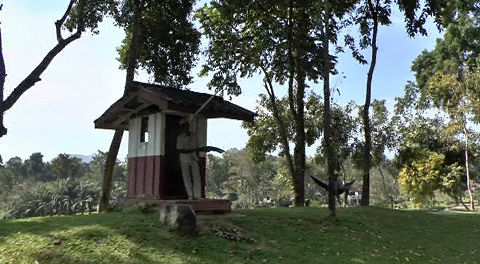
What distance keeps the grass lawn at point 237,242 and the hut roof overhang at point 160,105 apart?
2.58 metres

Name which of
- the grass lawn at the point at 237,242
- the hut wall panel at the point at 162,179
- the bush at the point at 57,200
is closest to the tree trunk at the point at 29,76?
the grass lawn at the point at 237,242

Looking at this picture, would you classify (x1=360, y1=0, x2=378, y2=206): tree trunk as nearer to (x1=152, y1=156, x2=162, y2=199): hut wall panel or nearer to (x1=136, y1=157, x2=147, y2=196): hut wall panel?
(x1=152, y1=156, x2=162, y2=199): hut wall panel

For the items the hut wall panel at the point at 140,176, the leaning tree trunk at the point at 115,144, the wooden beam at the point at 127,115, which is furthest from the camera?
the leaning tree trunk at the point at 115,144

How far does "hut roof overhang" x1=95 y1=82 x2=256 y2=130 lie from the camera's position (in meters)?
9.80

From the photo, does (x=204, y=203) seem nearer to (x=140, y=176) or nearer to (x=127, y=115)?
(x=140, y=176)

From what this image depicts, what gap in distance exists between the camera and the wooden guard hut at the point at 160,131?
9953 mm

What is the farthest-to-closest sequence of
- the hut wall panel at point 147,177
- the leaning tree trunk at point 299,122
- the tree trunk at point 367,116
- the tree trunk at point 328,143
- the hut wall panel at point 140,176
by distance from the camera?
the leaning tree trunk at point 299,122 < the tree trunk at point 367,116 < the tree trunk at point 328,143 < the hut wall panel at point 140,176 < the hut wall panel at point 147,177

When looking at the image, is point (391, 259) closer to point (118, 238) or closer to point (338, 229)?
point (338, 229)

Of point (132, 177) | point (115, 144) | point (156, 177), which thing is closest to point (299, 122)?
point (115, 144)

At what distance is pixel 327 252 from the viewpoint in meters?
7.67

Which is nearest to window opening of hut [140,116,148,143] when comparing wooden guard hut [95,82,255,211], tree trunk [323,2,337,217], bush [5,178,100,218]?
wooden guard hut [95,82,255,211]

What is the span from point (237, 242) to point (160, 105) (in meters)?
3.80

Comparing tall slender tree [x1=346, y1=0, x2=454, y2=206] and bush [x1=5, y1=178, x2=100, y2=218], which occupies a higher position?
tall slender tree [x1=346, y1=0, x2=454, y2=206]

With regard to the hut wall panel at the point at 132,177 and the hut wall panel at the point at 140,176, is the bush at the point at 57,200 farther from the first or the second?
the hut wall panel at the point at 140,176
